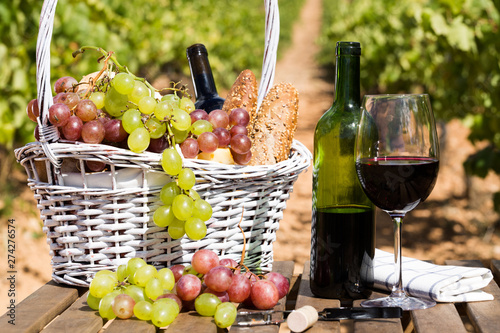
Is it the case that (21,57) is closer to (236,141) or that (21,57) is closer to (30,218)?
(30,218)

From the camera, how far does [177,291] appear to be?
1126 millimetres

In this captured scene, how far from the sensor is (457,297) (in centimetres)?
119

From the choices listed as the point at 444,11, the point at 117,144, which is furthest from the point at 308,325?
the point at 444,11

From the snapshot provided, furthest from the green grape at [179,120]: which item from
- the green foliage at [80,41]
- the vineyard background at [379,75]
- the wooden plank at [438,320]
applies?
the green foliage at [80,41]

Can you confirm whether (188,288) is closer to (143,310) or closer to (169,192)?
(143,310)

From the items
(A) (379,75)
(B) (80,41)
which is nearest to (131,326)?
(B) (80,41)

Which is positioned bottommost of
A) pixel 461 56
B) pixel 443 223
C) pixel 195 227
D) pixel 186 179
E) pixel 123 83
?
pixel 443 223

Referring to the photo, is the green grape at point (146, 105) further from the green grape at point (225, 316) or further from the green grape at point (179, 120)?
the green grape at point (225, 316)

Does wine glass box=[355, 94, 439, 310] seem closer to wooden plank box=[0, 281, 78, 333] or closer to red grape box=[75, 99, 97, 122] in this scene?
red grape box=[75, 99, 97, 122]

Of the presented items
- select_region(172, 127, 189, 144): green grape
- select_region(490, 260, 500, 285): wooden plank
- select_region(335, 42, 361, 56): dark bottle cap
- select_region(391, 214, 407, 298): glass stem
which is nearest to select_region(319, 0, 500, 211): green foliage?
select_region(490, 260, 500, 285): wooden plank

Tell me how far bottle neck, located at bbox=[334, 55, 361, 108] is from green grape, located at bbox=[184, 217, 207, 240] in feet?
1.34

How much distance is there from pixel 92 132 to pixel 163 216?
24 cm

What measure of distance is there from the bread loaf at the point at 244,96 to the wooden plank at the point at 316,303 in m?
0.49

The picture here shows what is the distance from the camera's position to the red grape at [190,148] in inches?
49.9
